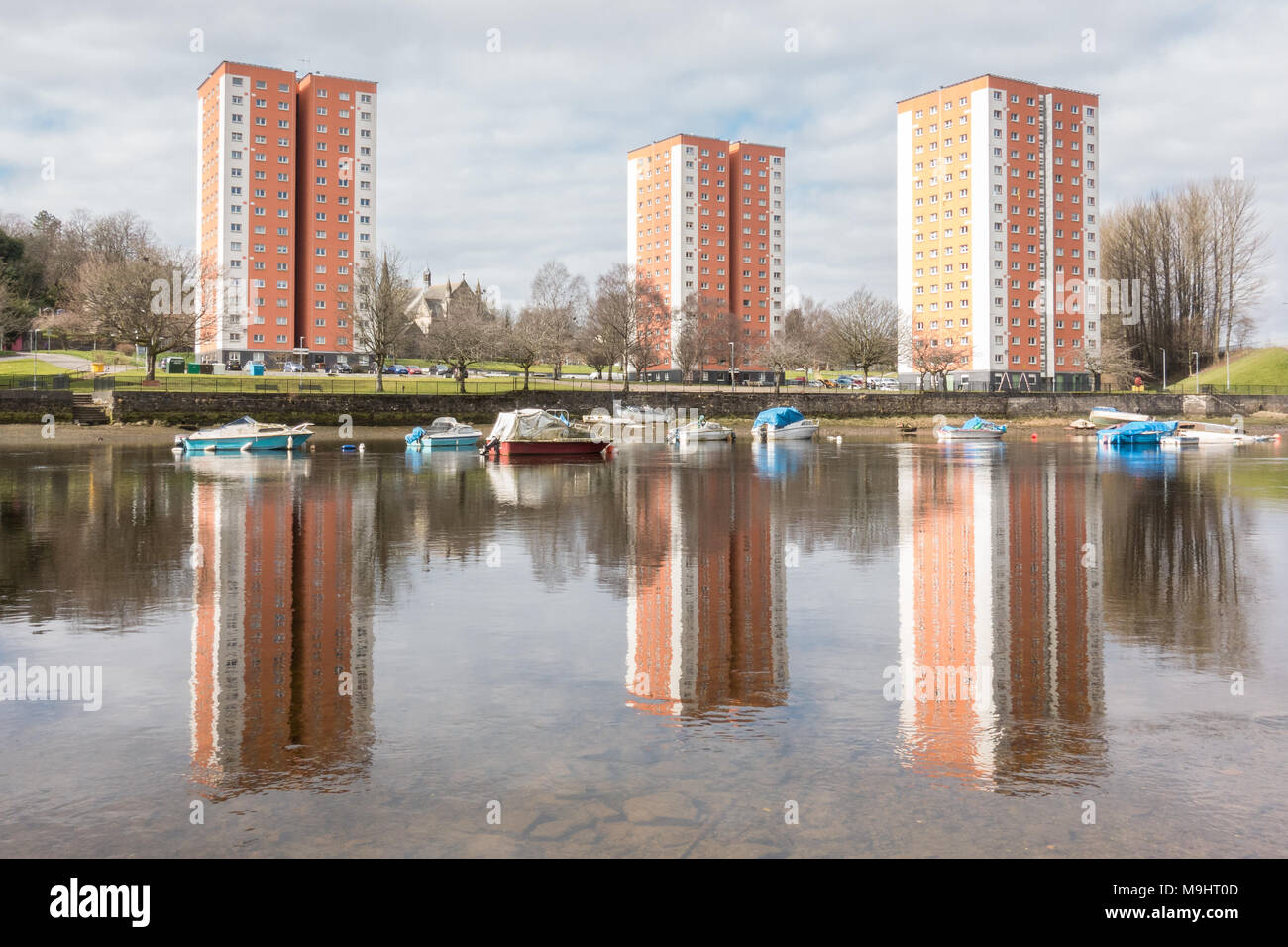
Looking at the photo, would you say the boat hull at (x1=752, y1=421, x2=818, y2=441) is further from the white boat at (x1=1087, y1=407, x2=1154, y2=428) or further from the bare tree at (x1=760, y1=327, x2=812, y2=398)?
the bare tree at (x1=760, y1=327, x2=812, y2=398)

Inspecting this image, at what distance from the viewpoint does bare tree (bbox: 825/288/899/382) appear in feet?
A: 386

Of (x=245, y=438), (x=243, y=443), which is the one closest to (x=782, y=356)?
(x=245, y=438)

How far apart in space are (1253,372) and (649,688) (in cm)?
13547

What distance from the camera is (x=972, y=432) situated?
77562 millimetres

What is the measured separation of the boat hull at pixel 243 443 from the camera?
53844mm

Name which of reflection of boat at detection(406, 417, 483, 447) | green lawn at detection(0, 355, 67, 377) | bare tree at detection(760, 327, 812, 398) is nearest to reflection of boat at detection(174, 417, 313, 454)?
reflection of boat at detection(406, 417, 483, 447)

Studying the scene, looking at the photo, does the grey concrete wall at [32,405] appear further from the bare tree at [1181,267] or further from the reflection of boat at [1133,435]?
the bare tree at [1181,267]

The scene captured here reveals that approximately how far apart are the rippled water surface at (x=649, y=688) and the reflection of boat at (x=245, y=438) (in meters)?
33.3

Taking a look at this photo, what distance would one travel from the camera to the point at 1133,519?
23062 mm

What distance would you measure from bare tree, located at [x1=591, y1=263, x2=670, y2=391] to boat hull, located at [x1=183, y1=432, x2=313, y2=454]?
206 ft

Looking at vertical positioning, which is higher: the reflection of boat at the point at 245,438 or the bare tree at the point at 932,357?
the bare tree at the point at 932,357

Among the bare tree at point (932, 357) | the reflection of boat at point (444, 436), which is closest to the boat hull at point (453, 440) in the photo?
the reflection of boat at point (444, 436)
